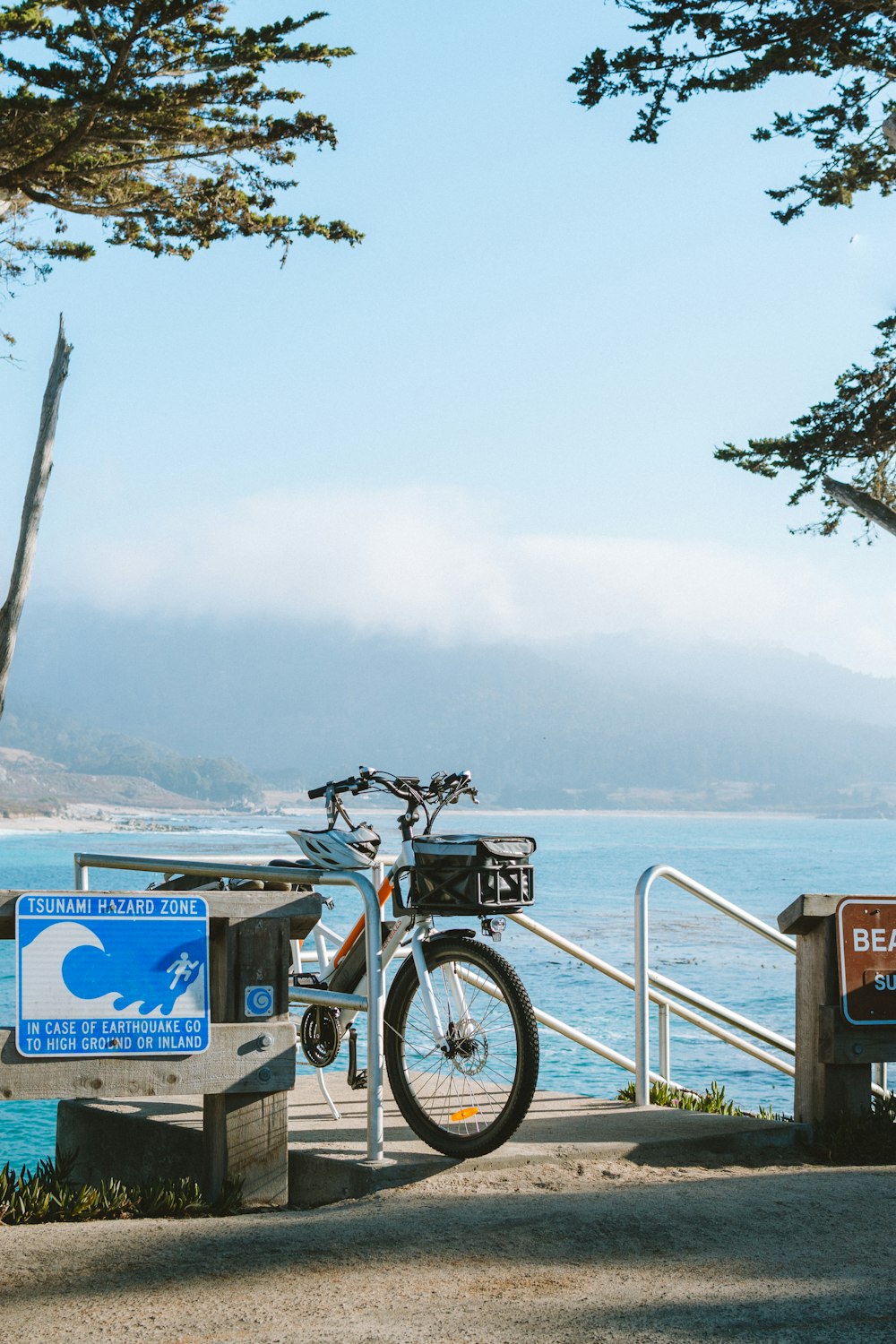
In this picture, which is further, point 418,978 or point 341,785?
point 341,785

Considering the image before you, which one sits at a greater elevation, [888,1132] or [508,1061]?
[508,1061]

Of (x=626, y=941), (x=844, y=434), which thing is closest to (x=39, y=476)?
(x=844, y=434)

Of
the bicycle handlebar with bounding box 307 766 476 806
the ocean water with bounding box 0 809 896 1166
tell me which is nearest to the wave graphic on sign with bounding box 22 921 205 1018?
the bicycle handlebar with bounding box 307 766 476 806

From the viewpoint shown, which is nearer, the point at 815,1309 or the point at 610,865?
the point at 815,1309

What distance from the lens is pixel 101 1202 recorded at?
16.1ft

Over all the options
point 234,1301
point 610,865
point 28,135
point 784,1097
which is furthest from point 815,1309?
point 610,865

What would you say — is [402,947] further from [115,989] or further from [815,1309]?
[815,1309]

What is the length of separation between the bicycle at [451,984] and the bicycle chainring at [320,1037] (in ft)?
2.14

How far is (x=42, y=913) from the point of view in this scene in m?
4.87

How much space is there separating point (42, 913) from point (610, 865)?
103757mm

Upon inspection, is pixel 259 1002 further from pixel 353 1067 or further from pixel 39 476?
pixel 39 476

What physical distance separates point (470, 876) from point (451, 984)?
473mm

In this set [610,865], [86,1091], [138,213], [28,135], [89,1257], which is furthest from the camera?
[610,865]

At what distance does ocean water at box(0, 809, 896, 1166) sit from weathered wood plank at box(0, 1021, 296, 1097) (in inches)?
89.8
